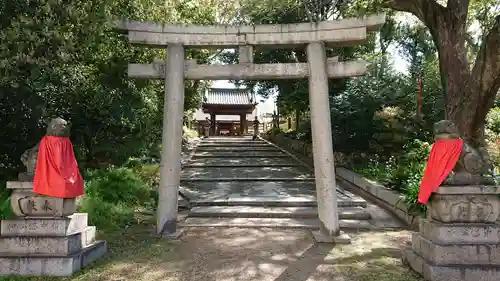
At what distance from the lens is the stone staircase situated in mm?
7824

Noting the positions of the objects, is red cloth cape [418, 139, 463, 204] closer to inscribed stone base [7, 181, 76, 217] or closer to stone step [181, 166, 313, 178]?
inscribed stone base [7, 181, 76, 217]

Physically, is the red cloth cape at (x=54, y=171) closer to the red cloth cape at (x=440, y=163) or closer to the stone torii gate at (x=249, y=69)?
the stone torii gate at (x=249, y=69)

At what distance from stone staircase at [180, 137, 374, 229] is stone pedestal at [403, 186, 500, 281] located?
3.02 meters

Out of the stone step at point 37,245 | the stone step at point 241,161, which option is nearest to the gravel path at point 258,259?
the stone step at point 37,245

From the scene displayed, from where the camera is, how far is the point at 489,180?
4688mm

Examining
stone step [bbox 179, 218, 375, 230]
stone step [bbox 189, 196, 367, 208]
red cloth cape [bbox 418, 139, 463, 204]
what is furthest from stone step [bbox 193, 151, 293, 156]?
red cloth cape [bbox 418, 139, 463, 204]

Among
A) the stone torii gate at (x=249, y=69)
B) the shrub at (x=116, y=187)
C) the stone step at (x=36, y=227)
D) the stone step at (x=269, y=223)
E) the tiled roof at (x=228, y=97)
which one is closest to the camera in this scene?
the stone step at (x=36, y=227)

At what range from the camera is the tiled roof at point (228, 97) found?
1256 inches

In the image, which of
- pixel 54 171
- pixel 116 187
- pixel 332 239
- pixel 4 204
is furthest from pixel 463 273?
pixel 116 187

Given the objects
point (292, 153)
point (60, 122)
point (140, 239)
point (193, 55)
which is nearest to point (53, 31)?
point (60, 122)

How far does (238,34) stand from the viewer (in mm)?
6777

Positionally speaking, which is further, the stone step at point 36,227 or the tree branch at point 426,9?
the tree branch at point 426,9

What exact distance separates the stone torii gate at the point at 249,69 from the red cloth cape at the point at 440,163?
1.93 meters

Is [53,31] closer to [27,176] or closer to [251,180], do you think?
[27,176]
